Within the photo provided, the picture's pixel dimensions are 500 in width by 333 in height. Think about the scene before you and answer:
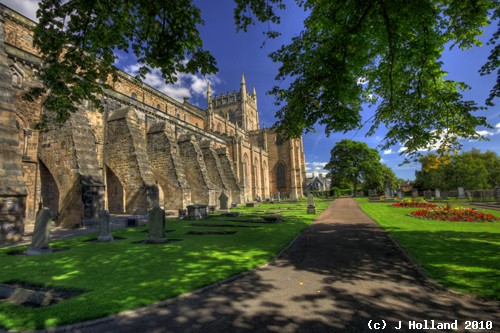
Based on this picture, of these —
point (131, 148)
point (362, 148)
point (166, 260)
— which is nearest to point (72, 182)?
point (131, 148)

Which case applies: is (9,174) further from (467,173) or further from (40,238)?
(467,173)

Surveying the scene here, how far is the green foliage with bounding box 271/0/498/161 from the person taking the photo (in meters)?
7.31

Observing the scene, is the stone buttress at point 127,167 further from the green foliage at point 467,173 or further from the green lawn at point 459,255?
the green foliage at point 467,173

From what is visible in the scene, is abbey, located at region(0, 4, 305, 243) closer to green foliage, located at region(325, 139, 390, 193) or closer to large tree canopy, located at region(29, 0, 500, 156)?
large tree canopy, located at region(29, 0, 500, 156)

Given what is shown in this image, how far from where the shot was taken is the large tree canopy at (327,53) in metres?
5.53

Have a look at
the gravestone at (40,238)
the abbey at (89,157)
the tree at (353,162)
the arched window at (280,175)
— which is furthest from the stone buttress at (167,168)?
the tree at (353,162)

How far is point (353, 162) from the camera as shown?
171 feet

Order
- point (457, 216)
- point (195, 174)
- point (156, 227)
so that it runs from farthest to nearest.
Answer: point (195, 174)
point (457, 216)
point (156, 227)

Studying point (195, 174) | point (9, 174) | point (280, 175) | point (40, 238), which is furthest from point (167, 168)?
point (280, 175)

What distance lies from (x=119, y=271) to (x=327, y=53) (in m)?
8.36

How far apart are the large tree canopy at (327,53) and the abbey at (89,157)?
8.23 ft

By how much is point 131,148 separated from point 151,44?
461 inches

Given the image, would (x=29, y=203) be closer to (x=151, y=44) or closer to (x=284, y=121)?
(x=151, y=44)

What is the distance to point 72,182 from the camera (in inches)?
460
